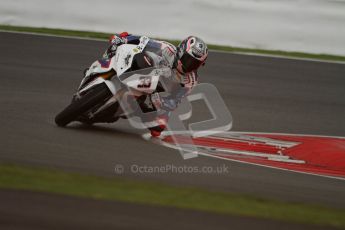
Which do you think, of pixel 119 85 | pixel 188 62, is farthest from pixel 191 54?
pixel 119 85

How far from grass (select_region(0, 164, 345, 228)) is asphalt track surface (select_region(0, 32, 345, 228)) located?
1.23 feet

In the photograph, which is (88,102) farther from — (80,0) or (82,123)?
(80,0)

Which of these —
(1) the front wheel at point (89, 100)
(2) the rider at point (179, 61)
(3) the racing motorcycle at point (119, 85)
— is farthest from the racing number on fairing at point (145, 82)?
(1) the front wheel at point (89, 100)

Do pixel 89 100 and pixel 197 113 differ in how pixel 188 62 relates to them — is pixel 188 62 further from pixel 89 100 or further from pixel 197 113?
pixel 197 113

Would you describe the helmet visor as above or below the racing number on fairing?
above

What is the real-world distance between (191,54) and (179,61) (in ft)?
0.73

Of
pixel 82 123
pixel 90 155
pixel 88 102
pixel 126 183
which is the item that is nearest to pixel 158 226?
pixel 126 183

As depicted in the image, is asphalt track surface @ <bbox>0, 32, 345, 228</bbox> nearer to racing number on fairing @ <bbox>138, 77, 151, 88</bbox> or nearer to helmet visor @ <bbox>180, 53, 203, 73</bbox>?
racing number on fairing @ <bbox>138, 77, 151, 88</bbox>

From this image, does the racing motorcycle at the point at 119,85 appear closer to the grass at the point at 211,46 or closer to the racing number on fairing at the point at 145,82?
the racing number on fairing at the point at 145,82

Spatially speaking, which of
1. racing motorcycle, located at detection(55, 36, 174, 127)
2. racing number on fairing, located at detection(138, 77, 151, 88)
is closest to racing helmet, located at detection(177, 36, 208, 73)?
racing motorcycle, located at detection(55, 36, 174, 127)

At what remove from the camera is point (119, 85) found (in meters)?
8.82

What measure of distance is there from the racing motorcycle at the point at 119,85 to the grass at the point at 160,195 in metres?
1.73

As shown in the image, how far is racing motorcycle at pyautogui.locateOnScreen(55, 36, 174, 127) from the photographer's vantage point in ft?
28.8

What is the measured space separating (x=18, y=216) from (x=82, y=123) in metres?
3.95
